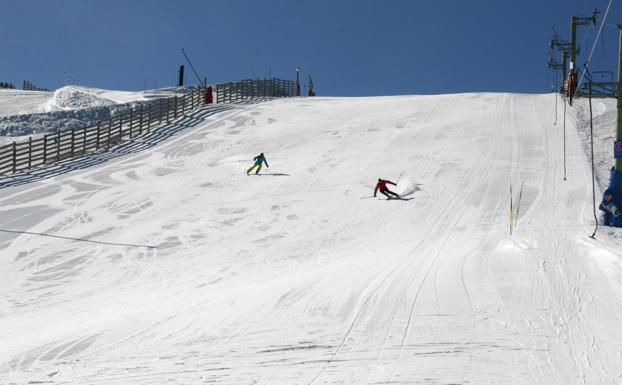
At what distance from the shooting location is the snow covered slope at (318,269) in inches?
279

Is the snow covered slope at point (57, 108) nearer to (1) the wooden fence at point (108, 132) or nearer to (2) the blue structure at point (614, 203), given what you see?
(1) the wooden fence at point (108, 132)

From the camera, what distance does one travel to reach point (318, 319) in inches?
335

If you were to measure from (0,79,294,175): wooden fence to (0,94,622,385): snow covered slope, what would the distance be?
215cm

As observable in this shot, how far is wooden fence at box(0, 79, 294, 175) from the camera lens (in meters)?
26.7

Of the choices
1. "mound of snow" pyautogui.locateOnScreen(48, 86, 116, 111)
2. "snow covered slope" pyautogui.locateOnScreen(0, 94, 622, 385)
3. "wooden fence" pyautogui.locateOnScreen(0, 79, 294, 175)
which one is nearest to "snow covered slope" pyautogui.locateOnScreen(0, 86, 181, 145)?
"mound of snow" pyautogui.locateOnScreen(48, 86, 116, 111)

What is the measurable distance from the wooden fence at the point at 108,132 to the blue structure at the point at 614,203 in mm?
21953

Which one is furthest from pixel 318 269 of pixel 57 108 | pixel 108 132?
pixel 57 108

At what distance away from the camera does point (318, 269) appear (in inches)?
476

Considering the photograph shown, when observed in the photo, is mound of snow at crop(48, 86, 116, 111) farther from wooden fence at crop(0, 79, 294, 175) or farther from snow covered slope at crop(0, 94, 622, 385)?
snow covered slope at crop(0, 94, 622, 385)

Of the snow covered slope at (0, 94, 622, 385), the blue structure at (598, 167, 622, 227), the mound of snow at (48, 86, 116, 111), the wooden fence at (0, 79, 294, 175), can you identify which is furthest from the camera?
the mound of snow at (48, 86, 116, 111)

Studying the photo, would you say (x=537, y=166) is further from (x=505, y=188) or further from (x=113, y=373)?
(x=113, y=373)

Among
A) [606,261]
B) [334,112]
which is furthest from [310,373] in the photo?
[334,112]

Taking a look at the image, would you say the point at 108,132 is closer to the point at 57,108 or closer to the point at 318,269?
the point at 57,108

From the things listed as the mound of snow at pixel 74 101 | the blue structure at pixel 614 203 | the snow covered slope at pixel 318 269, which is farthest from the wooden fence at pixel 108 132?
the blue structure at pixel 614 203
